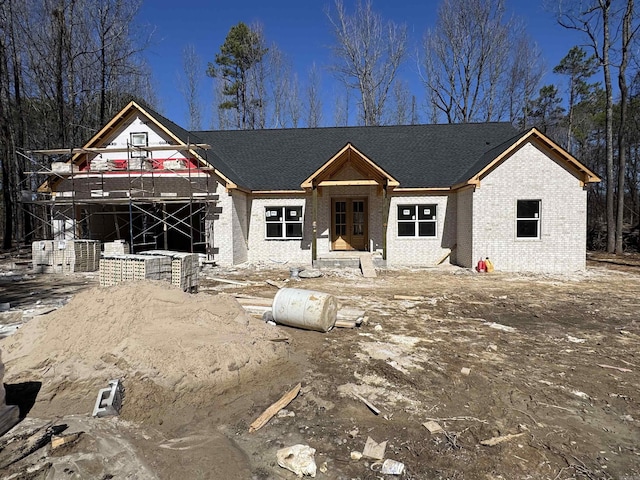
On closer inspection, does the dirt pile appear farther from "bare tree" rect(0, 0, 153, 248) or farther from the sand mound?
"bare tree" rect(0, 0, 153, 248)

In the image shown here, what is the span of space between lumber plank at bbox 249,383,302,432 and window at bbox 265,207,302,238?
1249 cm

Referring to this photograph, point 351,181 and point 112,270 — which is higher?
point 351,181

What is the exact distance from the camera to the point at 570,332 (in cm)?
681

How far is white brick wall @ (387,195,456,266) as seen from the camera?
1633 centimetres

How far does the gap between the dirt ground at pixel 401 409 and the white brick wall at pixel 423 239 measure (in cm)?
886

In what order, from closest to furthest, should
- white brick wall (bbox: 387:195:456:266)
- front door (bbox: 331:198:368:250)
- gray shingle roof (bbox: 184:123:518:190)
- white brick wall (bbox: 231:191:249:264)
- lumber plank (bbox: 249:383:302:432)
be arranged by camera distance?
1. lumber plank (bbox: 249:383:302:432)
2. white brick wall (bbox: 231:191:249:264)
3. white brick wall (bbox: 387:195:456:266)
4. gray shingle roof (bbox: 184:123:518:190)
5. front door (bbox: 331:198:368:250)

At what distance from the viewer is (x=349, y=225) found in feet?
56.5

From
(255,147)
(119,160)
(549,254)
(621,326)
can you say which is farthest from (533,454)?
(255,147)

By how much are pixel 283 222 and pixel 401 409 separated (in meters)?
13.3

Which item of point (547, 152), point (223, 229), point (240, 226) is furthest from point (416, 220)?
point (223, 229)

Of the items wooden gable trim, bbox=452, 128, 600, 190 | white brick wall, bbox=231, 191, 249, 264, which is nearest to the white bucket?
white brick wall, bbox=231, 191, 249, 264

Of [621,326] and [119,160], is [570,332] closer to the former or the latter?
[621,326]

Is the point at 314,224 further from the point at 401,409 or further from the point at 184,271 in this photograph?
the point at 401,409

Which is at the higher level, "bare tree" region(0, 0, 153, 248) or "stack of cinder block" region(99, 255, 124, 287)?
"bare tree" region(0, 0, 153, 248)
